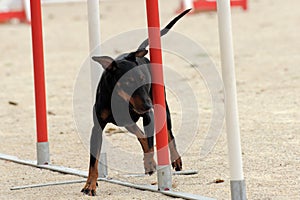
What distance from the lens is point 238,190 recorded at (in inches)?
182

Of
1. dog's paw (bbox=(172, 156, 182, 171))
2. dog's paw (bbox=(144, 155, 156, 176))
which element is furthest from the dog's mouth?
dog's paw (bbox=(172, 156, 182, 171))

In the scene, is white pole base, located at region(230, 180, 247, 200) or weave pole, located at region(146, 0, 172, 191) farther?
weave pole, located at region(146, 0, 172, 191)

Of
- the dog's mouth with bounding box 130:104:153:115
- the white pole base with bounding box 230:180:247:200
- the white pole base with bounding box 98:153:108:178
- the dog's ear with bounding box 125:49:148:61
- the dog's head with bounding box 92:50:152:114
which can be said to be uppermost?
the dog's ear with bounding box 125:49:148:61

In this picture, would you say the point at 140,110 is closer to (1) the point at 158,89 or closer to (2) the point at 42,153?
(1) the point at 158,89

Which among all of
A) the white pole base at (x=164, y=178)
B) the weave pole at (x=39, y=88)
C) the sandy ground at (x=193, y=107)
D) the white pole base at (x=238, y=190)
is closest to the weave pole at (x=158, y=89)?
the white pole base at (x=164, y=178)

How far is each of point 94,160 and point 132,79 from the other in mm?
550

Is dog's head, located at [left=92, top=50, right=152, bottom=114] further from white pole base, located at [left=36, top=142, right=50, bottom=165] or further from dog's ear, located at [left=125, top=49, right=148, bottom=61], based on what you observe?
white pole base, located at [left=36, top=142, right=50, bottom=165]

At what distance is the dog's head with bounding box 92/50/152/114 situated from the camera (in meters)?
5.07

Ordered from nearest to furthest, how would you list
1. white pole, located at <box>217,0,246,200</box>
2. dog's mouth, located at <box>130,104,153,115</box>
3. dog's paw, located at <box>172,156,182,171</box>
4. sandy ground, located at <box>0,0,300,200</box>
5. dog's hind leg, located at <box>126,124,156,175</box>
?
1. white pole, located at <box>217,0,246,200</box>
2. dog's mouth, located at <box>130,104,153,115</box>
3. sandy ground, located at <box>0,0,300,200</box>
4. dog's hind leg, located at <box>126,124,156,175</box>
5. dog's paw, located at <box>172,156,182,171</box>

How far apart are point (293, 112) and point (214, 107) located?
868 millimetres

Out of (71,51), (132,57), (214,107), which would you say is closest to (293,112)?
(214,107)

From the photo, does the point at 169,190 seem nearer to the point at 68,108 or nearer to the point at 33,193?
the point at 33,193

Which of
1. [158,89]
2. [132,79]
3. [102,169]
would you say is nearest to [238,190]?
[158,89]

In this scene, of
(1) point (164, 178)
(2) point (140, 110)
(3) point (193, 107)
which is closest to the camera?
(2) point (140, 110)
